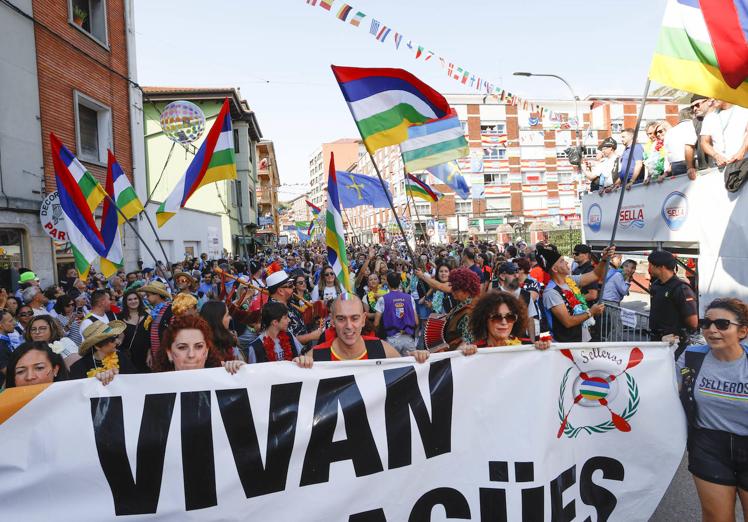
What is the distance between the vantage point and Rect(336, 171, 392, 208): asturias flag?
1304 centimetres

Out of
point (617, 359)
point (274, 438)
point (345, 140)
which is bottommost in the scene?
point (274, 438)

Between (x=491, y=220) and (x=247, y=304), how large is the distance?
168 ft

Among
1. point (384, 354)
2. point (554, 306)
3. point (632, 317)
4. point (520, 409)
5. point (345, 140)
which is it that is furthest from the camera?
point (345, 140)

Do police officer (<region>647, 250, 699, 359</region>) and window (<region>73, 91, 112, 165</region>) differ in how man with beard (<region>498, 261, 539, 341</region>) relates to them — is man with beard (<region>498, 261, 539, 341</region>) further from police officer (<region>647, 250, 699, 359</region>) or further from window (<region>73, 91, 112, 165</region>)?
window (<region>73, 91, 112, 165</region>)

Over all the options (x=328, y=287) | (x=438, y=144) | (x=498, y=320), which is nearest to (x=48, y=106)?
(x=328, y=287)

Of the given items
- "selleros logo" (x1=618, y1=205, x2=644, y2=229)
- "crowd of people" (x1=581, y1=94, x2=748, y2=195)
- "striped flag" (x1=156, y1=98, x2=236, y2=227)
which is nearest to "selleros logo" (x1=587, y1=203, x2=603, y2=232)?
"crowd of people" (x1=581, y1=94, x2=748, y2=195)

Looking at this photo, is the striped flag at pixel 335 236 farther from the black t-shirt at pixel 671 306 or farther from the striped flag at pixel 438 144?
the striped flag at pixel 438 144

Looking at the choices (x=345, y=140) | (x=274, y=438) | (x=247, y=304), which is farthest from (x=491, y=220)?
(x=345, y=140)

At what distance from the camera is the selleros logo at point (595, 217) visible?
1033 centimetres

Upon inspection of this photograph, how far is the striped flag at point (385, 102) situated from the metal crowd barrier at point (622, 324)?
3.21 metres

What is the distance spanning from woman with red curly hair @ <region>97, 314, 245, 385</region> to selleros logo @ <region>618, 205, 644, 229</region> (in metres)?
7.30

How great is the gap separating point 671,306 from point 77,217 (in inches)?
274

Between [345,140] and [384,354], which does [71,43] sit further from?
[345,140]

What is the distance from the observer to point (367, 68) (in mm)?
5570
